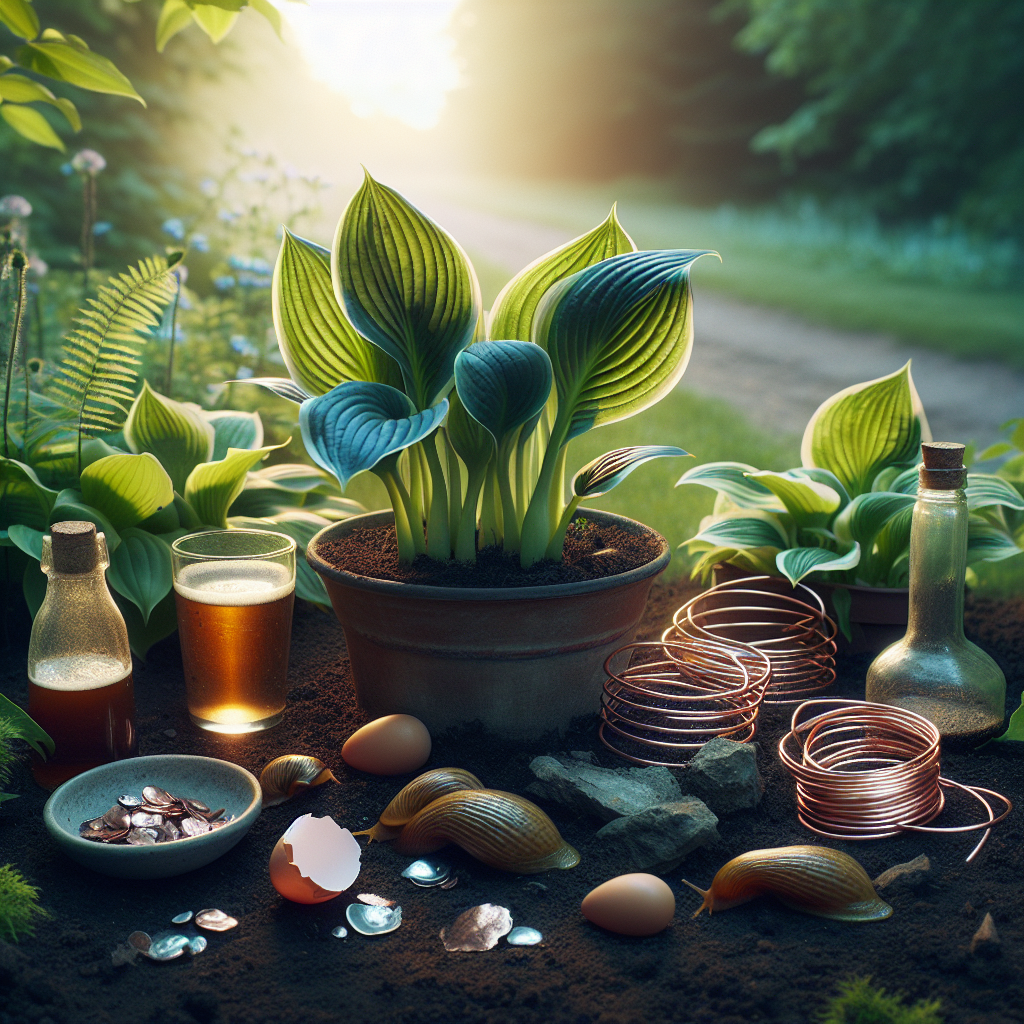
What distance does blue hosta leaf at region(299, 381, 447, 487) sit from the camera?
1644mm

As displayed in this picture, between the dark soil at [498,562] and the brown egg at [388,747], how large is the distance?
0.27m

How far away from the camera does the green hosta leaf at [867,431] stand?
2.53 metres

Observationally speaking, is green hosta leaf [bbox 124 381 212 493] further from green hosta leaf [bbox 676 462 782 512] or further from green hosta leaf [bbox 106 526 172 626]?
green hosta leaf [bbox 676 462 782 512]

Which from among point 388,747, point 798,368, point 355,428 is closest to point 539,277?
point 355,428

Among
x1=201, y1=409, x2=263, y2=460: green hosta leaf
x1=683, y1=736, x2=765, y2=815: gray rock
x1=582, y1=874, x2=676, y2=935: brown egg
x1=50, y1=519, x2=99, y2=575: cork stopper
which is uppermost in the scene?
x1=201, y1=409, x2=263, y2=460: green hosta leaf

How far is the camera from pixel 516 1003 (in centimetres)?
128

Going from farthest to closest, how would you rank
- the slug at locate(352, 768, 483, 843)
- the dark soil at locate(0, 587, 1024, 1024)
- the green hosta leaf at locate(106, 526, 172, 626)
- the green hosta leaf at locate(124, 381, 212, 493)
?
the green hosta leaf at locate(124, 381, 212, 493) < the green hosta leaf at locate(106, 526, 172, 626) < the slug at locate(352, 768, 483, 843) < the dark soil at locate(0, 587, 1024, 1024)

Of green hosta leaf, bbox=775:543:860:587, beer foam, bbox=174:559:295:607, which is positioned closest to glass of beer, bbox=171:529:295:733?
beer foam, bbox=174:559:295:607

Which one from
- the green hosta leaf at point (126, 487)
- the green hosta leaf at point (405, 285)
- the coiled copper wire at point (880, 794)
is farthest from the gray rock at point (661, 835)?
the green hosta leaf at point (126, 487)

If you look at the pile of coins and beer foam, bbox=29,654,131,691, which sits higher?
beer foam, bbox=29,654,131,691

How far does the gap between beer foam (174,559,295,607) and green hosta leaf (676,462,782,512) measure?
1.03 m

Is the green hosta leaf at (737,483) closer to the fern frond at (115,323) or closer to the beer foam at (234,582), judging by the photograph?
the beer foam at (234,582)

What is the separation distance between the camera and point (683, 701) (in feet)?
6.99

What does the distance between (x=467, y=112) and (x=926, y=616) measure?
21056 millimetres
